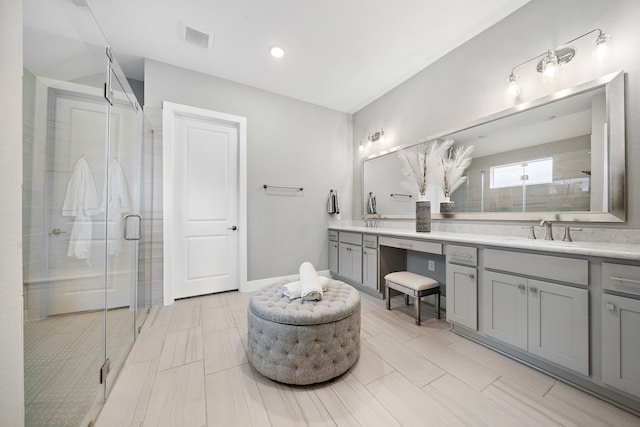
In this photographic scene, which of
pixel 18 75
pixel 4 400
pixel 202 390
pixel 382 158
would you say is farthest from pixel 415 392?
pixel 382 158

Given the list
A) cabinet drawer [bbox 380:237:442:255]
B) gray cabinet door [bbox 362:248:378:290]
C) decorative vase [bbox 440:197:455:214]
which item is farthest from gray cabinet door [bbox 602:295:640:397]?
gray cabinet door [bbox 362:248:378:290]

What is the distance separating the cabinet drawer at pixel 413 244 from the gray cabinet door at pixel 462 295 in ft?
0.61

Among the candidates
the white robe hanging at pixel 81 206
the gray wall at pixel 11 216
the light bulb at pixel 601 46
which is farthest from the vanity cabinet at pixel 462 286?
the white robe hanging at pixel 81 206

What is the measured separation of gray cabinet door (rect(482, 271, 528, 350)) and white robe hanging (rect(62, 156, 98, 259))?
274cm

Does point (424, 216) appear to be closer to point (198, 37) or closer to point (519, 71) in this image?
point (519, 71)

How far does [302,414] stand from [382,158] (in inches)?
123

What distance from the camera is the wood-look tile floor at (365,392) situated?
1219 mm

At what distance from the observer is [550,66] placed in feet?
6.02

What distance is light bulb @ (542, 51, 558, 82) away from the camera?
1817mm

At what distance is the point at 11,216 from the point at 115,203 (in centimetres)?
101

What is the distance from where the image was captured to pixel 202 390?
142 centimetres

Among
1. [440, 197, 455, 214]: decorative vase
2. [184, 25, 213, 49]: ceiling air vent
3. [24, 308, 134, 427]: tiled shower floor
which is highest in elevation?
[184, 25, 213, 49]: ceiling air vent

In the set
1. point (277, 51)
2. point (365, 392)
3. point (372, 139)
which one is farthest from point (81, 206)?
point (372, 139)

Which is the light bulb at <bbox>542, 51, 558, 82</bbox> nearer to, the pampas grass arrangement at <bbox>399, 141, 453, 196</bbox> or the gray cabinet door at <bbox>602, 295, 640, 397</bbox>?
the pampas grass arrangement at <bbox>399, 141, 453, 196</bbox>
